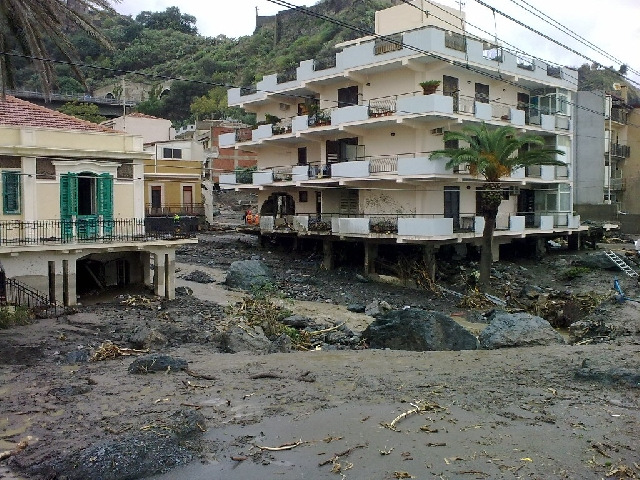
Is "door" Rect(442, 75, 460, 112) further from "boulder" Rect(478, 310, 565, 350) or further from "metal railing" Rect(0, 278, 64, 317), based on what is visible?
"metal railing" Rect(0, 278, 64, 317)

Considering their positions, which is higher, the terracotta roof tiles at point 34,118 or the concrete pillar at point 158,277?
the terracotta roof tiles at point 34,118

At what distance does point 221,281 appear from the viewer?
29.8 meters

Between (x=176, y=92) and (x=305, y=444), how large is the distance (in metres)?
86.1

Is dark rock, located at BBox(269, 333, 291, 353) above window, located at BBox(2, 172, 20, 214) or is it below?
below

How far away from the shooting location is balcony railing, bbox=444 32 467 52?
29.4m

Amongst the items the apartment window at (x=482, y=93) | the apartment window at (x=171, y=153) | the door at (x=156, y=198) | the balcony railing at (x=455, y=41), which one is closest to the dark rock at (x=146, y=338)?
the balcony railing at (x=455, y=41)

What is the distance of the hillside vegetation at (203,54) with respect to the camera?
8256 centimetres

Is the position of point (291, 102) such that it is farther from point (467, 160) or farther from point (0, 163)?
point (0, 163)

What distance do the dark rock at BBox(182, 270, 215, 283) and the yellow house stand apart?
Answer: 5.63 metres

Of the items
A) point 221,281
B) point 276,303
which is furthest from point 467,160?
point 221,281

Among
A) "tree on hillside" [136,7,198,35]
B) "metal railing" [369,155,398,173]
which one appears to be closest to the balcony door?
"metal railing" [369,155,398,173]

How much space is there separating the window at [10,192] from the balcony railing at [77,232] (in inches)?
17.5

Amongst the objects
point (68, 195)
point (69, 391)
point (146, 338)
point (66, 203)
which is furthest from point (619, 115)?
point (69, 391)

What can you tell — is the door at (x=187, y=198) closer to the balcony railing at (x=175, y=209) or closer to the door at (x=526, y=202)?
the balcony railing at (x=175, y=209)
